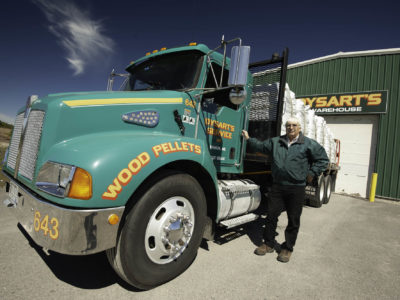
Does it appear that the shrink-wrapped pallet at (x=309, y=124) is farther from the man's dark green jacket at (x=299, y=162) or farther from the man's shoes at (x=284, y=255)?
the man's shoes at (x=284, y=255)

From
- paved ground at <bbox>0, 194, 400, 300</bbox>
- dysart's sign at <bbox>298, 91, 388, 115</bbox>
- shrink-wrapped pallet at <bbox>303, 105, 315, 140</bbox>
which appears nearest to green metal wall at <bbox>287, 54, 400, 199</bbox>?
dysart's sign at <bbox>298, 91, 388, 115</bbox>

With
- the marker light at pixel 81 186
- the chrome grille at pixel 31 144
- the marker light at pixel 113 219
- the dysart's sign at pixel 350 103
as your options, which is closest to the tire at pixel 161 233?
the marker light at pixel 113 219

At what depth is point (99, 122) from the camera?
2.06 meters

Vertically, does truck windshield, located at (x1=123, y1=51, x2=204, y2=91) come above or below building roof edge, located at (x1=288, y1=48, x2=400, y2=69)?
below

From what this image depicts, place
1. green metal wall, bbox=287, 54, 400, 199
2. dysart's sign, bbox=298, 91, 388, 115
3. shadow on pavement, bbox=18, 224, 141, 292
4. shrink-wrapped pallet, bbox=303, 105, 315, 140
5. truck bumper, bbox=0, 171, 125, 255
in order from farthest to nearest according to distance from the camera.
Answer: dysart's sign, bbox=298, 91, 388, 115, green metal wall, bbox=287, 54, 400, 199, shrink-wrapped pallet, bbox=303, 105, 315, 140, shadow on pavement, bbox=18, 224, 141, 292, truck bumper, bbox=0, 171, 125, 255

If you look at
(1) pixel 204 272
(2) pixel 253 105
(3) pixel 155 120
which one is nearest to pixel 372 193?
(2) pixel 253 105

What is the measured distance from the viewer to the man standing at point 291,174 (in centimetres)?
298

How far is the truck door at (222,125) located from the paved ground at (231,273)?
1.20 meters

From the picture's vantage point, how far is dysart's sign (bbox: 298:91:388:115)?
957cm

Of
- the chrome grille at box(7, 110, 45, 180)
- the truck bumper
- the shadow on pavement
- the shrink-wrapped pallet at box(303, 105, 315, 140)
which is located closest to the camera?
the truck bumper

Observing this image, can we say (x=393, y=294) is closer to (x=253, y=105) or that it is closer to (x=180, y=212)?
(x=180, y=212)

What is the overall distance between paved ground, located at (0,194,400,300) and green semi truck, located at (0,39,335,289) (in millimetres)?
330

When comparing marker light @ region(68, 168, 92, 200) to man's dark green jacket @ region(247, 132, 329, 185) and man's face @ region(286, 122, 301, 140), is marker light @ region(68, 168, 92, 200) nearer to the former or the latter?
man's dark green jacket @ region(247, 132, 329, 185)

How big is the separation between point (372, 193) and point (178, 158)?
9936 millimetres
